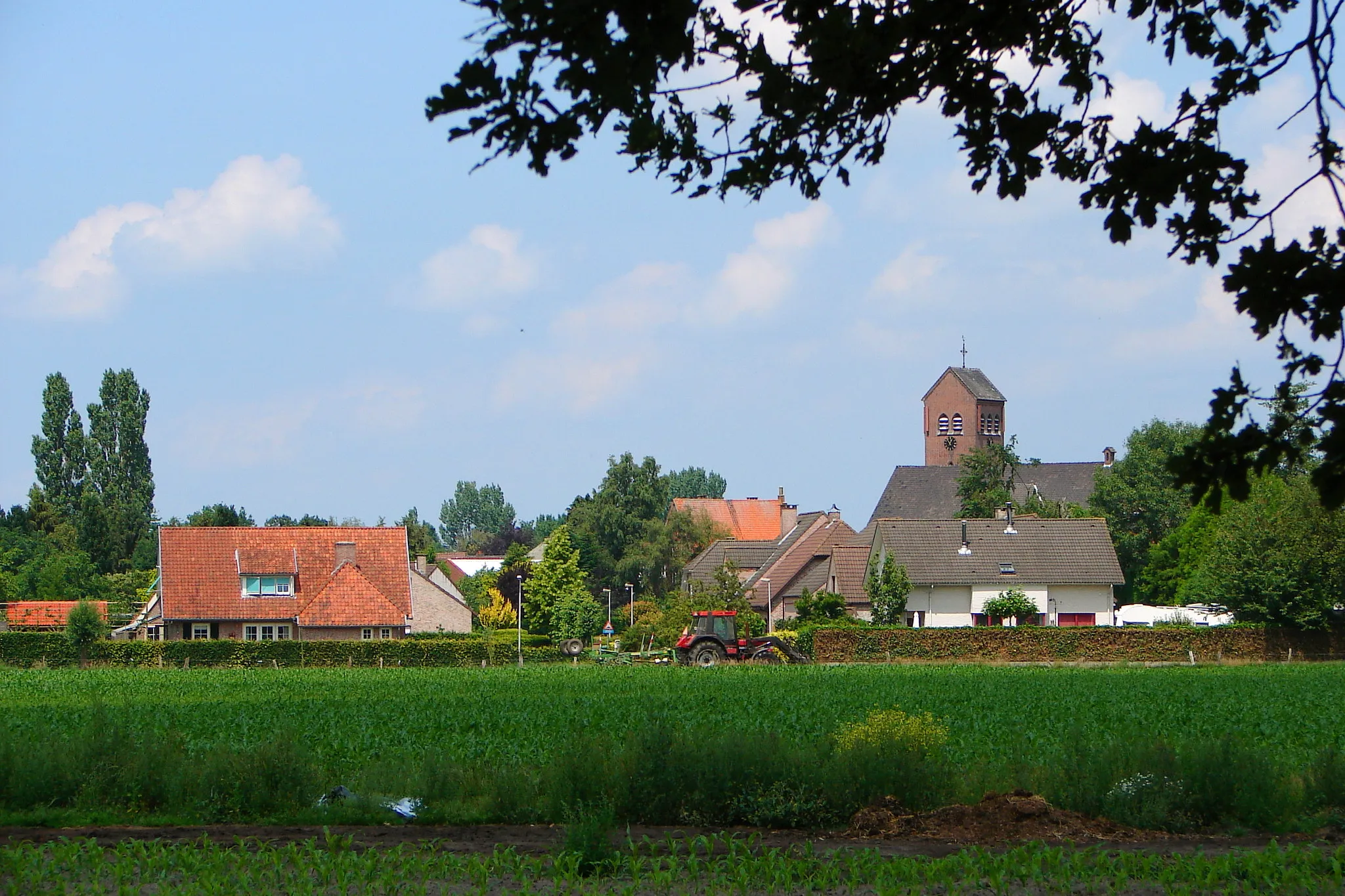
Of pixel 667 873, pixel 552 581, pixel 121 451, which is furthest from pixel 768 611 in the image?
pixel 667 873

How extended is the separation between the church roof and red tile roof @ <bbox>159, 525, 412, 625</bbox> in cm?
7633

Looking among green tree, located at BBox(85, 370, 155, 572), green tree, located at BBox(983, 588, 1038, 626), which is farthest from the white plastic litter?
green tree, located at BBox(85, 370, 155, 572)

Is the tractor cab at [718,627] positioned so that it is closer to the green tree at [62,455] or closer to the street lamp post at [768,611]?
the street lamp post at [768,611]

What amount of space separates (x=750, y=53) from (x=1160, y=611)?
219 feet

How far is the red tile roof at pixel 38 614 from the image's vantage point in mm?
78938

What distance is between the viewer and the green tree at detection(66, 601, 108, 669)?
166ft

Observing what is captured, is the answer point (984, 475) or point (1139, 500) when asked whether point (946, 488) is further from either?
point (1139, 500)

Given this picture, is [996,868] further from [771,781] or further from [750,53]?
[750,53]

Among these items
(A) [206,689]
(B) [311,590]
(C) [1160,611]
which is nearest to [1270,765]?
(A) [206,689]

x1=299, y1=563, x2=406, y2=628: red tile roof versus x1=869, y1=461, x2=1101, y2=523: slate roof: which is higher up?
x1=869, y1=461, x2=1101, y2=523: slate roof

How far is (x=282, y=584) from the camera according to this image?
60156 millimetres

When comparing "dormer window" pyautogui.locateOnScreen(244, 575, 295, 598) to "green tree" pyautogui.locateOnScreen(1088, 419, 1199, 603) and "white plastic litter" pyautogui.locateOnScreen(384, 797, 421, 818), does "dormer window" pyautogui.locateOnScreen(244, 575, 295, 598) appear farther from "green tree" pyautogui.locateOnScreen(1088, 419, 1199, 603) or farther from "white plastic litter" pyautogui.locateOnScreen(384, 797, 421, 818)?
"green tree" pyautogui.locateOnScreen(1088, 419, 1199, 603)

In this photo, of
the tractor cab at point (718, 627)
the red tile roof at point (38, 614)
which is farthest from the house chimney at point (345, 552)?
the red tile roof at point (38, 614)

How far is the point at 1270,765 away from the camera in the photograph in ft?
46.5
